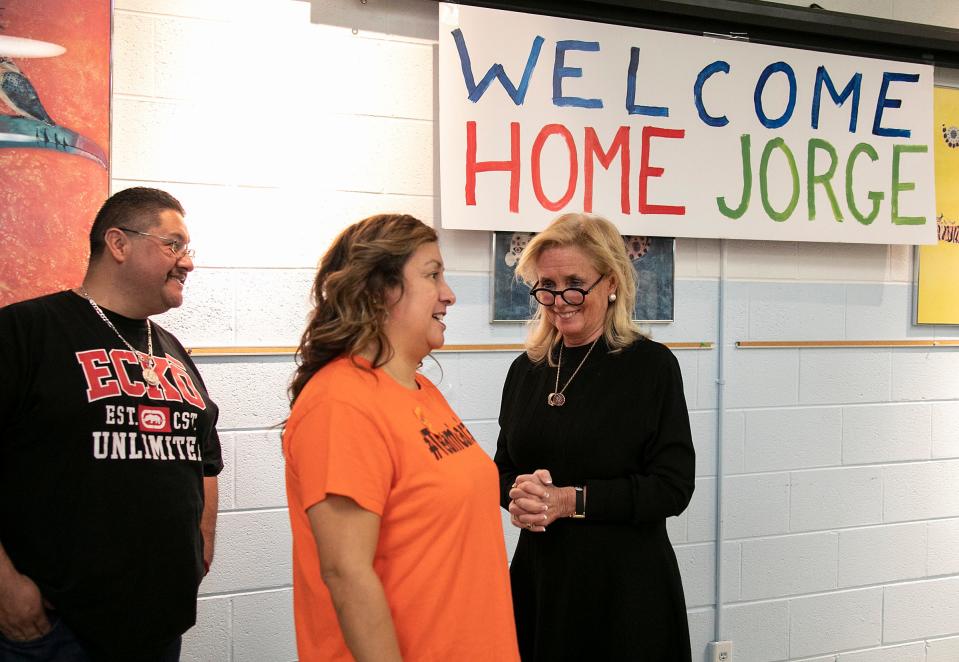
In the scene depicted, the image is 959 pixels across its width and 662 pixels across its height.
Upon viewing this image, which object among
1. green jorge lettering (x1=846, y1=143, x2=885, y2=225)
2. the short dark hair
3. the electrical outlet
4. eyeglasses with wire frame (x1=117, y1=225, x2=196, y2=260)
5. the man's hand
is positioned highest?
green jorge lettering (x1=846, y1=143, x2=885, y2=225)

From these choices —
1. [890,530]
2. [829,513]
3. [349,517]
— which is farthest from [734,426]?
[349,517]

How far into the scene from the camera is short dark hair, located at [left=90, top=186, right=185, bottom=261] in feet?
5.66

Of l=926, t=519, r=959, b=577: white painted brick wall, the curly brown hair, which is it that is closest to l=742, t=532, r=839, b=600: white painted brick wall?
l=926, t=519, r=959, b=577: white painted brick wall

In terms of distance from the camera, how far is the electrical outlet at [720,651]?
109 inches

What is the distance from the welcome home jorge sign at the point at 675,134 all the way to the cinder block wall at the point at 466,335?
0.11 metres

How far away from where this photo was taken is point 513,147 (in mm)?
2457

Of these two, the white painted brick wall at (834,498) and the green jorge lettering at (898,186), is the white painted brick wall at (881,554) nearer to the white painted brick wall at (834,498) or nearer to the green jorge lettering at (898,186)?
the white painted brick wall at (834,498)

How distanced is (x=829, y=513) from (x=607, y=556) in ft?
5.17

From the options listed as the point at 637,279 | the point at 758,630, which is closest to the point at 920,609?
the point at 758,630

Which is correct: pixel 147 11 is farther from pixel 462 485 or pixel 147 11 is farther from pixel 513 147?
pixel 462 485

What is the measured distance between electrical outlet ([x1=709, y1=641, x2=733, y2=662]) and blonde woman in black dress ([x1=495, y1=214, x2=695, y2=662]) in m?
1.15

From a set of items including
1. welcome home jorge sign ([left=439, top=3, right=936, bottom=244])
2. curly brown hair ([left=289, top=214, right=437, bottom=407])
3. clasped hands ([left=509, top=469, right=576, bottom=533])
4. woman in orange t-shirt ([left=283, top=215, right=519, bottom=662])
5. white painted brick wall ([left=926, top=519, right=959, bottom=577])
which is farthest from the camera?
white painted brick wall ([left=926, top=519, right=959, bottom=577])

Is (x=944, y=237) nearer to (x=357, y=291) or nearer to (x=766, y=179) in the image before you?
(x=766, y=179)

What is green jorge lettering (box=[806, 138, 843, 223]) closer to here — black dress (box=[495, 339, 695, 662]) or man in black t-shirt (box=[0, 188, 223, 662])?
black dress (box=[495, 339, 695, 662])
